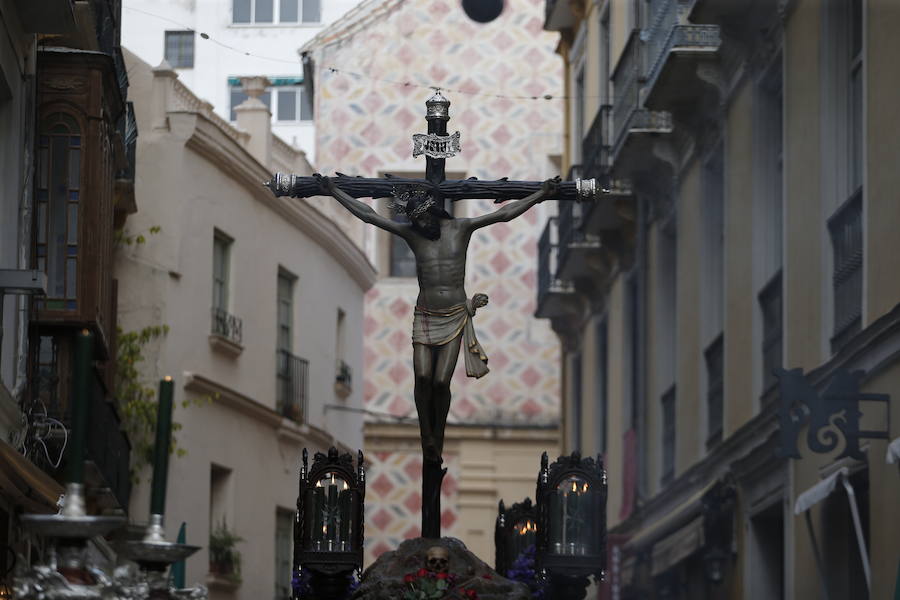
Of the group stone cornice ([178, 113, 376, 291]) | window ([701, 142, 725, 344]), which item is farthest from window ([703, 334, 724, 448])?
stone cornice ([178, 113, 376, 291])

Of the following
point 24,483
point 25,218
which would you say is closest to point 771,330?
point 25,218

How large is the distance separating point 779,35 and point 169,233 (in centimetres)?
960

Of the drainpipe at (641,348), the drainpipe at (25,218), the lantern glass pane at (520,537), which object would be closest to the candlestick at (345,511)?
the lantern glass pane at (520,537)

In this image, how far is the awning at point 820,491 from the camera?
48.4 ft

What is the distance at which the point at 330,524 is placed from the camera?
1062cm

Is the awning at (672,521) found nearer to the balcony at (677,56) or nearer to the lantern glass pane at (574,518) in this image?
the balcony at (677,56)

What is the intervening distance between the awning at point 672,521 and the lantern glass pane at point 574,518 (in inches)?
351

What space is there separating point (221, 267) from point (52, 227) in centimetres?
936

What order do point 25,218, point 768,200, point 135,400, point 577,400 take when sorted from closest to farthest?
point 25,218, point 768,200, point 135,400, point 577,400

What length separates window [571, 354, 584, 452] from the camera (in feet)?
101

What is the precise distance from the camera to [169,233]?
84.2 feet

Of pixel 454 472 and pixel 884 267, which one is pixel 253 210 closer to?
pixel 454 472

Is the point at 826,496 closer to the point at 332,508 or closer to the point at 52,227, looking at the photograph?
the point at 332,508

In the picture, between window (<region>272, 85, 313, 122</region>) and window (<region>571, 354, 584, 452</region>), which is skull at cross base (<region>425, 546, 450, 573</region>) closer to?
window (<region>571, 354, 584, 452</region>)
